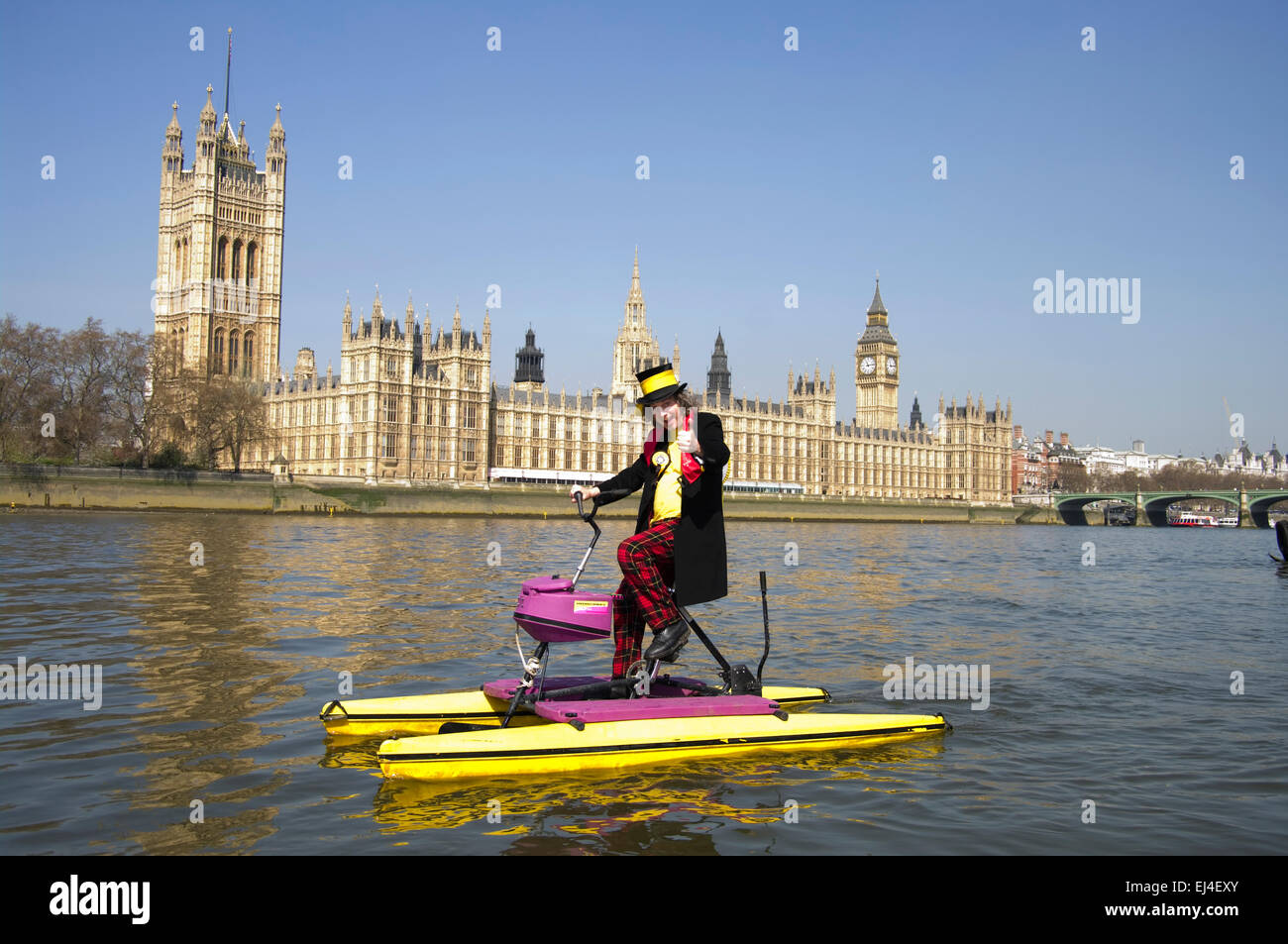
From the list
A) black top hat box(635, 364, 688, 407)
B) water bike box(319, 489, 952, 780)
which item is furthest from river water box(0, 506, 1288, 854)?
black top hat box(635, 364, 688, 407)

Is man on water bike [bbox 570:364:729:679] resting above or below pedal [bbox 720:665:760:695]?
above

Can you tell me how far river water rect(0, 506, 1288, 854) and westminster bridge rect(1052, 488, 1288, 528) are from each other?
90.8 metres

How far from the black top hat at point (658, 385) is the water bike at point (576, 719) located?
92 centimetres

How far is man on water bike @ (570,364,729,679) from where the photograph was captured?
771 cm

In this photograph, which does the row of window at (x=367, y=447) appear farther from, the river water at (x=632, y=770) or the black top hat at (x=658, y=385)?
the black top hat at (x=658, y=385)

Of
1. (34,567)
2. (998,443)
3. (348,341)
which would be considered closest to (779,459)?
(998,443)

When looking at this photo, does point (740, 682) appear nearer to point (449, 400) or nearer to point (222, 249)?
point (449, 400)

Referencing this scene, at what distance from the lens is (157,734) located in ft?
25.8

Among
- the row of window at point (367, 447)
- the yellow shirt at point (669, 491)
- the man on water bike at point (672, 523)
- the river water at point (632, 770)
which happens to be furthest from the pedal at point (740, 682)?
the row of window at point (367, 447)

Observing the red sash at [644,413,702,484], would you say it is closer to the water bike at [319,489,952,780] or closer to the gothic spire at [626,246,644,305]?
the water bike at [319,489,952,780]

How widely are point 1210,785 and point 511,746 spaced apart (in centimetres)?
497

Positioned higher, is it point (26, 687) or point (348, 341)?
point (348, 341)
